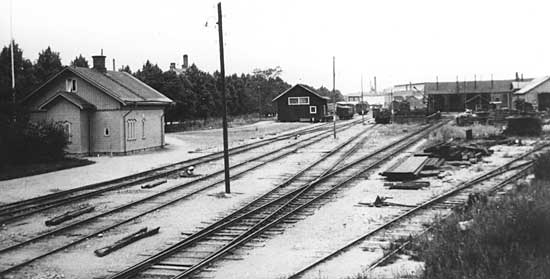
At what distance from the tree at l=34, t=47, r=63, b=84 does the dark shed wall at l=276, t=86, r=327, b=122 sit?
25618mm

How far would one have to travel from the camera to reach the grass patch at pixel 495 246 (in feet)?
27.7

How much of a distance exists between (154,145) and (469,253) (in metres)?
29.6

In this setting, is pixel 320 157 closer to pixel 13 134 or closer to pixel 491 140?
pixel 491 140

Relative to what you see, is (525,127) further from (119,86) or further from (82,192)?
(82,192)

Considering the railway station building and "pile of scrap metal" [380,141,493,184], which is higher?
the railway station building

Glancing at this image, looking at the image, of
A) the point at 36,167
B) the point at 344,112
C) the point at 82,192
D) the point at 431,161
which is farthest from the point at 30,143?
the point at 344,112

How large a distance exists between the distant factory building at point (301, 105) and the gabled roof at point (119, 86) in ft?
98.0

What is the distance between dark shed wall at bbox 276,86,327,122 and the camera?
67.2 m

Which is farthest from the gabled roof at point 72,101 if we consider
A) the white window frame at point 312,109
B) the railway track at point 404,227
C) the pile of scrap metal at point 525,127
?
the white window frame at point 312,109

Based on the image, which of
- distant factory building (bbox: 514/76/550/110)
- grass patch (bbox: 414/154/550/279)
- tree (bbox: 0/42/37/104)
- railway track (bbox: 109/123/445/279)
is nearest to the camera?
grass patch (bbox: 414/154/550/279)

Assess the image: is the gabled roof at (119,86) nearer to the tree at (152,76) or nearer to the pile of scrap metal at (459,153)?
the tree at (152,76)

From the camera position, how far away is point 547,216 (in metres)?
10.2

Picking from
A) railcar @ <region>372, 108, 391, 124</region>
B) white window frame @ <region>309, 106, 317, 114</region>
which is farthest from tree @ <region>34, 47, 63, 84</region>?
railcar @ <region>372, 108, 391, 124</region>

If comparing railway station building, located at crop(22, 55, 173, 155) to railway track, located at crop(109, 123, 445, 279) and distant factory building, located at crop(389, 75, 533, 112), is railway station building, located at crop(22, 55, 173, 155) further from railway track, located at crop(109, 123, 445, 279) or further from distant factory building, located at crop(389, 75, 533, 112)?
distant factory building, located at crop(389, 75, 533, 112)
